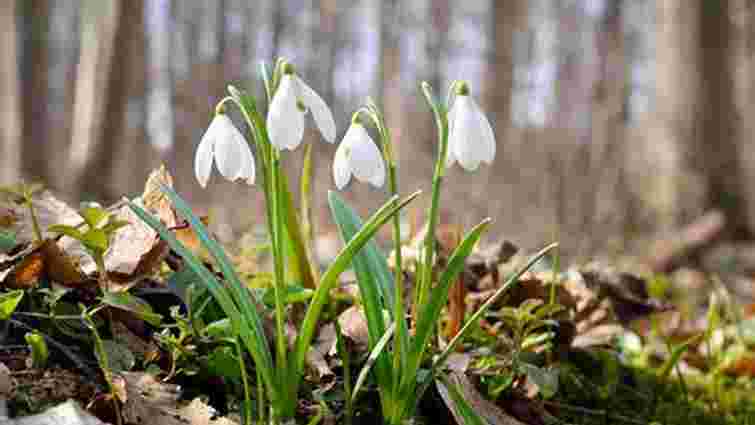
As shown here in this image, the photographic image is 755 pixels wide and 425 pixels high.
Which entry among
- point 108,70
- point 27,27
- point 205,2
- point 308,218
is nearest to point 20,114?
point 27,27

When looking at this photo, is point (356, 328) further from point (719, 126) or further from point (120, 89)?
point (120, 89)

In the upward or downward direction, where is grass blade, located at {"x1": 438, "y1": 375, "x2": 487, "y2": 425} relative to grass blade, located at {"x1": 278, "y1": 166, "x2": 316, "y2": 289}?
downward

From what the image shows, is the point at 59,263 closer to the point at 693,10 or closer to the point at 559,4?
the point at 693,10

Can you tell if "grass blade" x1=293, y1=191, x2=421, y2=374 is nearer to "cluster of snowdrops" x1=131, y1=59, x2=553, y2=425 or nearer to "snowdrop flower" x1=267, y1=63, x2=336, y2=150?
"cluster of snowdrops" x1=131, y1=59, x2=553, y2=425

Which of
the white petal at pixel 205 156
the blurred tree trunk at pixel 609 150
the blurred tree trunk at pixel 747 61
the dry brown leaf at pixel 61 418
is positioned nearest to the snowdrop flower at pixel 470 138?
the white petal at pixel 205 156

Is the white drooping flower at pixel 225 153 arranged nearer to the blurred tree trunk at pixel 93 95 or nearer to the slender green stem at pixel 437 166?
the slender green stem at pixel 437 166

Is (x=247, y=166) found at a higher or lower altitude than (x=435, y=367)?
higher

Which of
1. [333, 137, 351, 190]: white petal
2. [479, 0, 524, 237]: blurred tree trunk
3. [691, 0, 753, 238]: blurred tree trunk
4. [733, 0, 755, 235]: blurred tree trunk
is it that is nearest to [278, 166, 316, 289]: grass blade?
[333, 137, 351, 190]: white petal

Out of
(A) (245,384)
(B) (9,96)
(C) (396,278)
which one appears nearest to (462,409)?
(C) (396,278)
